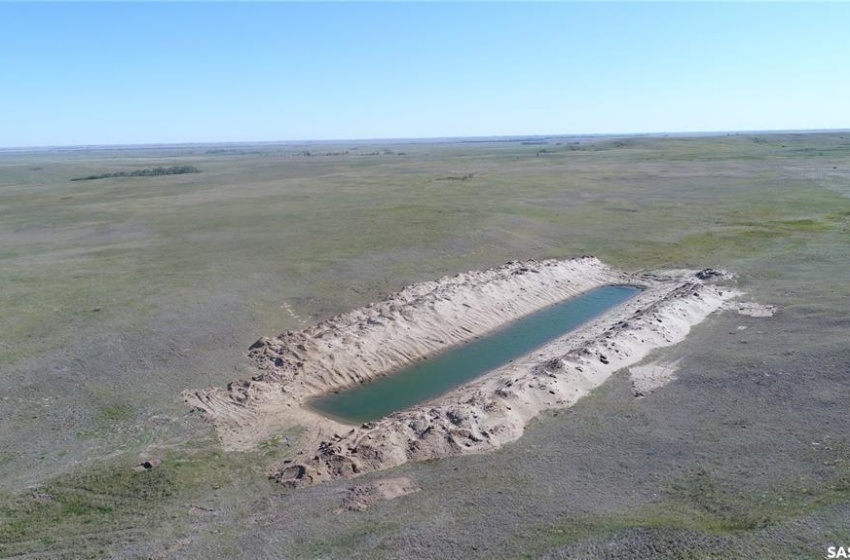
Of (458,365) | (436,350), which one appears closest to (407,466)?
(458,365)

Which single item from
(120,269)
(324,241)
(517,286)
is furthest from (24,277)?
(517,286)

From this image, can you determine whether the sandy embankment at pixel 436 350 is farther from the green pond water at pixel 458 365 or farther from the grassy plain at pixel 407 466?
the grassy plain at pixel 407 466

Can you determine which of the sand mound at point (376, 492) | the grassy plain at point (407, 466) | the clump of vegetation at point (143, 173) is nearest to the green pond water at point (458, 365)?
the grassy plain at point (407, 466)

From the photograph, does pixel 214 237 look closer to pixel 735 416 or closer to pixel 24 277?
pixel 24 277

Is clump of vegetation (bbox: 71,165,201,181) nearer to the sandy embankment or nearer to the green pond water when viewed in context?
the sandy embankment

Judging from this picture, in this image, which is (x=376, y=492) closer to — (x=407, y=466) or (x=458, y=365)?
(x=407, y=466)

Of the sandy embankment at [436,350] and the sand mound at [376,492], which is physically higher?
the sandy embankment at [436,350]
